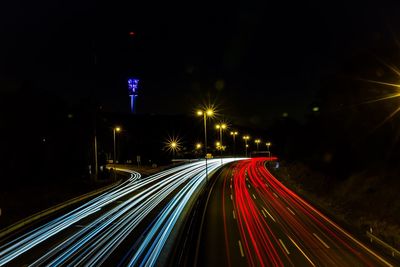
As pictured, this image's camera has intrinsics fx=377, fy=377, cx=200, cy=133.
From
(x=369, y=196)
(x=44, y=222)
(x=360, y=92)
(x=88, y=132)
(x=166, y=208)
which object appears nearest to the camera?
(x=44, y=222)

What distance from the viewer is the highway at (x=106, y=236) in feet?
58.3

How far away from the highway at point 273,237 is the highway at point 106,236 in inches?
91.0

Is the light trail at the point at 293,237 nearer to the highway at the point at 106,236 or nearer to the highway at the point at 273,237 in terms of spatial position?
the highway at the point at 273,237

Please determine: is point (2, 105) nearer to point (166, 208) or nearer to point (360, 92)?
point (166, 208)

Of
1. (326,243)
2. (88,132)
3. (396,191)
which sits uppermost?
(88,132)

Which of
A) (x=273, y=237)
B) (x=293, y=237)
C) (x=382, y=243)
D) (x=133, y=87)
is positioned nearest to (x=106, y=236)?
(x=273, y=237)

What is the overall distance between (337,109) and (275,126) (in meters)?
101

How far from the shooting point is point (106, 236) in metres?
22.2

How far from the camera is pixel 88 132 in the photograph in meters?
66.8

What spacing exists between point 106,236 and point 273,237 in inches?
384

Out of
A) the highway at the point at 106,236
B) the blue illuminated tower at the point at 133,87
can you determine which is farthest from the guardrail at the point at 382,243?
the blue illuminated tower at the point at 133,87

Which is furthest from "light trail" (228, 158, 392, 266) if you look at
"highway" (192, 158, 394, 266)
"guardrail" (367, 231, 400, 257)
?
"guardrail" (367, 231, 400, 257)

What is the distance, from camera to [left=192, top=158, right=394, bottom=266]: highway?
1748cm

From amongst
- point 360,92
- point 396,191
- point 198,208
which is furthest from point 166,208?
point 360,92
